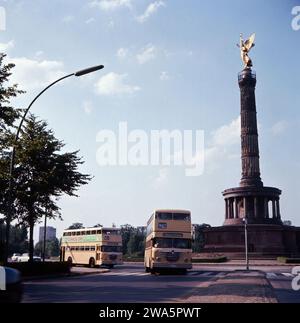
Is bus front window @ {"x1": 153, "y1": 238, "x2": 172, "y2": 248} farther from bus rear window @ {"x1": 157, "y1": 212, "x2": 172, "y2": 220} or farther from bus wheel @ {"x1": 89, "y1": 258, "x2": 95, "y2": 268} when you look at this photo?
bus wheel @ {"x1": 89, "y1": 258, "x2": 95, "y2": 268}

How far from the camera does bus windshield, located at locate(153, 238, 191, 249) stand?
28.0 m

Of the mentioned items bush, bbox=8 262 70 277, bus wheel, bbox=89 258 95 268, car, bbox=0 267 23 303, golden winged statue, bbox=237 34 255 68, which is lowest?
bus wheel, bbox=89 258 95 268

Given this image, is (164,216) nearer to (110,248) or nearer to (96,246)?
(110,248)

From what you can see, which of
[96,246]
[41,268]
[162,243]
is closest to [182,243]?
[162,243]

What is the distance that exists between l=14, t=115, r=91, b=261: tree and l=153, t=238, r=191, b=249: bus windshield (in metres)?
7.27

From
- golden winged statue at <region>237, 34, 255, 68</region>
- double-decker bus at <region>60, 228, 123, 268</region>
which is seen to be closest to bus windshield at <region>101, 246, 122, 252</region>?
double-decker bus at <region>60, 228, 123, 268</region>

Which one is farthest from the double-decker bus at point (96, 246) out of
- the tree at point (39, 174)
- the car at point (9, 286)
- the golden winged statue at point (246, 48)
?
the golden winged statue at point (246, 48)

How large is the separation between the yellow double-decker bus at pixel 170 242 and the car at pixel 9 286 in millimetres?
18233

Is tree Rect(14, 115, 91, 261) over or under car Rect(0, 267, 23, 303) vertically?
over

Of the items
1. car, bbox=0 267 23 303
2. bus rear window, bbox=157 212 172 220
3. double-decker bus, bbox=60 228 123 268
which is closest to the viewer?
car, bbox=0 267 23 303

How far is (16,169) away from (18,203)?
2472 millimetres

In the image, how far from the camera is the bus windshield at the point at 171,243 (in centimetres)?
2803

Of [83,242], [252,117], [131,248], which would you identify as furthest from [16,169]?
[131,248]
